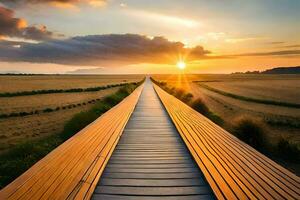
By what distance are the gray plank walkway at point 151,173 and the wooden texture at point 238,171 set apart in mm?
205

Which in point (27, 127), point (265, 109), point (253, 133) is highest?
point (253, 133)

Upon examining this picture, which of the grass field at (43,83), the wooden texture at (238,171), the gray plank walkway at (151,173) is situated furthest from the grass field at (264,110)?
the grass field at (43,83)

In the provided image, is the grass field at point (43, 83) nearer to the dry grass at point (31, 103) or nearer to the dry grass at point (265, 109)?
the dry grass at point (31, 103)

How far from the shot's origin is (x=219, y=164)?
5691 millimetres

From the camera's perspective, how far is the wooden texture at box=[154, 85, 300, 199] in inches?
170

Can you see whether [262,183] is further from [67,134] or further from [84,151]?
[67,134]

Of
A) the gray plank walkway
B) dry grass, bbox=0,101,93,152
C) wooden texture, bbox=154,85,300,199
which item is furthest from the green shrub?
dry grass, bbox=0,101,93,152

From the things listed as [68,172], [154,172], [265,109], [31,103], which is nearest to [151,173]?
[154,172]

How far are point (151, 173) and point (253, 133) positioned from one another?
5.63 meters

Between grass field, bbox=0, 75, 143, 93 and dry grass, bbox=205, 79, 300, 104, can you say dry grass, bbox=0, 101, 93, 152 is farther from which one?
grass field, bbox=0, 75, 143, 93

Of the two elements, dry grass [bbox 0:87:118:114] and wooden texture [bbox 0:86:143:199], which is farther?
dry grass [bbox 0:87:118:114]

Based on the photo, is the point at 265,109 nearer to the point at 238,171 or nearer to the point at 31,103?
the point at 238,171

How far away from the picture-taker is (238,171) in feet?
17.4

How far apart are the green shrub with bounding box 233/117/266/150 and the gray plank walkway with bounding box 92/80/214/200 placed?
2664 millimetres
